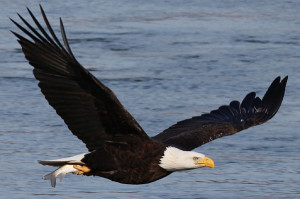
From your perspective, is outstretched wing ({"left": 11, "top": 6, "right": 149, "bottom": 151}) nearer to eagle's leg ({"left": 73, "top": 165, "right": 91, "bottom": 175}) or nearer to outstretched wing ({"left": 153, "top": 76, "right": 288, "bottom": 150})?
eagle's leg ({"left": 73, "top": 165, "right": 91, "bottom": 175})

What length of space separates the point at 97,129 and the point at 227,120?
1.67 meters

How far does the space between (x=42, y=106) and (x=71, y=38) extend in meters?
2.27

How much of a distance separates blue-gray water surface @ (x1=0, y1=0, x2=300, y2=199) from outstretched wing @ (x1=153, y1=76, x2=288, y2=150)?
26cm

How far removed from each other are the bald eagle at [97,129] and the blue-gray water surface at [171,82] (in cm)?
42

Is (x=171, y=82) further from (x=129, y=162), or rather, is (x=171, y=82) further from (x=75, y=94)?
(x=75, y=94)

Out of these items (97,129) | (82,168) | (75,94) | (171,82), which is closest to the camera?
(75,94)

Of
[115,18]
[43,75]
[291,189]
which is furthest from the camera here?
[115,18]

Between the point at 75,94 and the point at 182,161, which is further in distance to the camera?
the point at 182,161

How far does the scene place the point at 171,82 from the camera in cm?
910

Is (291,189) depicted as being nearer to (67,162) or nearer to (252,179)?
(252,179)

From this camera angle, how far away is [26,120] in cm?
801

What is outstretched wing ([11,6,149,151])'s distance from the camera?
554cm

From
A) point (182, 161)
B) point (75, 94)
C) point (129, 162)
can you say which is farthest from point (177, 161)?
point (75, 94)

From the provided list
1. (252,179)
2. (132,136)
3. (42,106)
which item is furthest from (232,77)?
(132,136)
